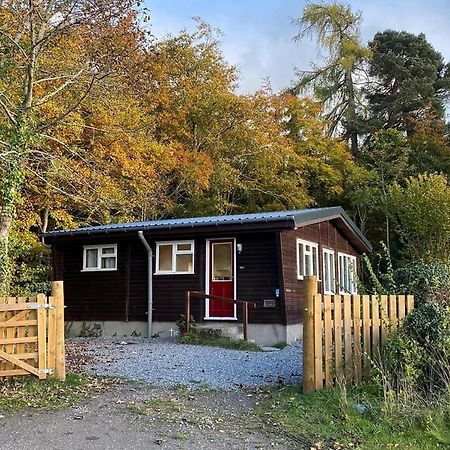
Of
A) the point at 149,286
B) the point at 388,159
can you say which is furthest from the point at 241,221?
the point at 388,159

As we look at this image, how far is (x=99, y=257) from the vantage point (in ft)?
50.4

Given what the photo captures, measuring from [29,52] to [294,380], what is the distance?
908cm

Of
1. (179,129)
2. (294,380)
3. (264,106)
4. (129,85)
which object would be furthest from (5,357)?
(264,106)

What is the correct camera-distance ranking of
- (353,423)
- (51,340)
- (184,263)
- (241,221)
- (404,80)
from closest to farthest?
(353,423)
(51,340)
(241,221)
(184,263)
(404,80)

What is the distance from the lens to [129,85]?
1327 centimetres

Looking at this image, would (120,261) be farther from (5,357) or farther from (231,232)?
(5,357)

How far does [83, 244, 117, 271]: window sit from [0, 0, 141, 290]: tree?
3414 mm

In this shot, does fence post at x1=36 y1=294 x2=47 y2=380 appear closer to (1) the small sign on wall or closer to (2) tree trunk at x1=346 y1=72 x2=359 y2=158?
(1) the small sign on wall

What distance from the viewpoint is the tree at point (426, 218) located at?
71.0 feet

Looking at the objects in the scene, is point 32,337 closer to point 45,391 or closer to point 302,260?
point 45,391

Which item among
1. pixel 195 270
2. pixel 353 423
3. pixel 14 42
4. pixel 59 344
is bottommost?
pixel 353 423

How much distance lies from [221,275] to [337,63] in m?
20.9

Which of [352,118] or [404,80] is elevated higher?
[404,80]

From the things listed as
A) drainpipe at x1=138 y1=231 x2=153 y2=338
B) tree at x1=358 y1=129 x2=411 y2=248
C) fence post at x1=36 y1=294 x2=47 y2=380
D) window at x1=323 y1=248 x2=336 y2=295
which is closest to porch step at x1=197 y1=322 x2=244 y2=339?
drainpipe at x1=138 y1=231 x2=153 y2=338
